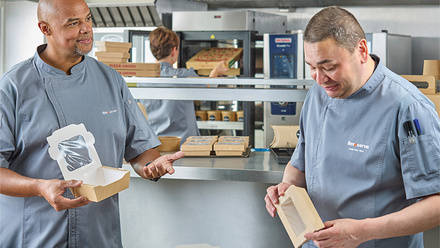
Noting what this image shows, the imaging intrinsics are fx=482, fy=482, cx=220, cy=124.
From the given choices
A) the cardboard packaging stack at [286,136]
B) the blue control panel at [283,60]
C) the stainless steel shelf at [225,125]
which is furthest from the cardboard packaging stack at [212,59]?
the cardboard packaging stack at [286,136]

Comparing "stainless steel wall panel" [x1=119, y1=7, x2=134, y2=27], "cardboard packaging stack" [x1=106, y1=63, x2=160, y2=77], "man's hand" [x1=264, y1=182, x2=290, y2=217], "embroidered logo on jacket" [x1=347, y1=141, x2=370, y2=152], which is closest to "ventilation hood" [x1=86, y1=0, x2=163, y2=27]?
"stainless steel wall panel" [x1=119, y1=7, x2=134, y2=27]

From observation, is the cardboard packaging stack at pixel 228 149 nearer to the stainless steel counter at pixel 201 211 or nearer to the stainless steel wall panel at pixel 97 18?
the stainless steel counter at pixel 201 211

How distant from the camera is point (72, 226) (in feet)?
6.15

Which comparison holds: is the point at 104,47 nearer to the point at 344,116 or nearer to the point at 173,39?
the point at 173,39

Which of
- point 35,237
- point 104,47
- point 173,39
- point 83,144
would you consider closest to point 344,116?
point 83,144

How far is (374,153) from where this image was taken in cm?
158

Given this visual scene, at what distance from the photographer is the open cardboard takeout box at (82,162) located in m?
1.78

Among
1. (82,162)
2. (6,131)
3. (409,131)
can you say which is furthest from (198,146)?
(409,131)

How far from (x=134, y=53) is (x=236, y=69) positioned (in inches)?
68.3

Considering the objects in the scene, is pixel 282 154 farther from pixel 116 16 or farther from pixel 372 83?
pixel 116 16

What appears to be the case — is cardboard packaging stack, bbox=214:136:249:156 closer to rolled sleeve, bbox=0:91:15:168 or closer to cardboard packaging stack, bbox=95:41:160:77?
cardboard packaging stack, bbox=95:41:160:77

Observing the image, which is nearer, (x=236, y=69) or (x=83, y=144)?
(x=83, y=144)

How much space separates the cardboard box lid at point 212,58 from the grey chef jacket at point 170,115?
29.0 inches

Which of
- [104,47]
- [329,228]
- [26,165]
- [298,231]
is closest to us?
[329,228]
